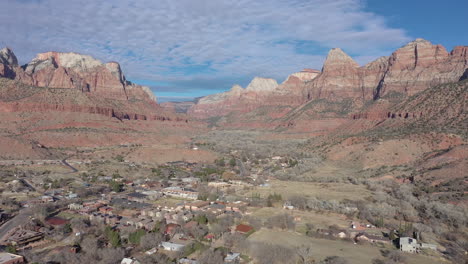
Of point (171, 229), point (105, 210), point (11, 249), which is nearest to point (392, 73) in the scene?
point (105, 210)

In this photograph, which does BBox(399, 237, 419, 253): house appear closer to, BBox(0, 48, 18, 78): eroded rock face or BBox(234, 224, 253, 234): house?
BBox(234, 224, 253, 234): house

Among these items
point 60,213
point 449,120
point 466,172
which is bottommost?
point 60,213

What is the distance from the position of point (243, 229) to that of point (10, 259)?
68.9ft

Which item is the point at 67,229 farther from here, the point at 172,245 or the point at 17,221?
the point at 172,245

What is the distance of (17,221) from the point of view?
134 feet

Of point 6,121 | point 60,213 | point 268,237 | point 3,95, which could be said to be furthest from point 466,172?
point 3,95

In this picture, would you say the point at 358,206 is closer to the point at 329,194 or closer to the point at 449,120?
the point at 329,194

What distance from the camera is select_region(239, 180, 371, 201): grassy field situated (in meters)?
54.4

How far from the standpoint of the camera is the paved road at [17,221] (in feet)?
125

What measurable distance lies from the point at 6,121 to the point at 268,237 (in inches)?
3567

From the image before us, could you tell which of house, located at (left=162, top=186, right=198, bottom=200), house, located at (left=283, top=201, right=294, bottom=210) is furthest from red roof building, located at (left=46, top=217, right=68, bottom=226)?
house, located at (left=283, top=201, right=294, bottom=210)

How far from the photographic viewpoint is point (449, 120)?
263 feet

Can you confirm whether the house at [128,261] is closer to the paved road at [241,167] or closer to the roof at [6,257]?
the roof at [6,257]

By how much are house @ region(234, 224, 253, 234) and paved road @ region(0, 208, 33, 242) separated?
75.3 feet
